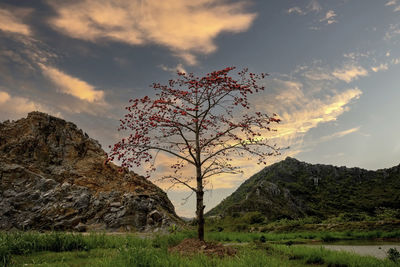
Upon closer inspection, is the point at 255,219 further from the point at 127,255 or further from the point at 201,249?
the point at 127,255

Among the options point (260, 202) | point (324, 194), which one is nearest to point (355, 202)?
point (324, 194)

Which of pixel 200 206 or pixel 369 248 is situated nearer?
pixel 200 206

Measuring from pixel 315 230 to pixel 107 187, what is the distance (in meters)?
18.1

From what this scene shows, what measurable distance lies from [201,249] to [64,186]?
1920 centimetres

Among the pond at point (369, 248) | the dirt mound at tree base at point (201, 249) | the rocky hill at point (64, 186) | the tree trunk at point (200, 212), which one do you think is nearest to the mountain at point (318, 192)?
the rocky hill at point (64, 186)

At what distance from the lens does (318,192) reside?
56.1 metres

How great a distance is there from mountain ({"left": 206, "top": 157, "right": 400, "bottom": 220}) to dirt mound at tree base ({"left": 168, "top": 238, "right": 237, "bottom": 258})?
25.8 m

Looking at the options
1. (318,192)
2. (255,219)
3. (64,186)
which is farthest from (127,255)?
(318,192)

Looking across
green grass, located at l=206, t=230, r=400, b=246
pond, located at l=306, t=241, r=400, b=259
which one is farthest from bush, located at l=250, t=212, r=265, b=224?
pond, located at l=306, t=241, r=400, b=259

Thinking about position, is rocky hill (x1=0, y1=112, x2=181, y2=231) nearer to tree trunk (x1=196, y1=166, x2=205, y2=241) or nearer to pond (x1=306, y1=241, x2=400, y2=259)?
tree trunk (x1=196, y1=166, x2=205, y2=241)

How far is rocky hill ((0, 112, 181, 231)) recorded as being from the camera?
22203mm

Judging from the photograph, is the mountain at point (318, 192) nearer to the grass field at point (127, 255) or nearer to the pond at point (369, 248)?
the pond at point (369, 248)

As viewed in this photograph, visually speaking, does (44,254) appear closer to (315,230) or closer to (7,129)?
(315,230)

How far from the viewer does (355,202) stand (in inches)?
1975
